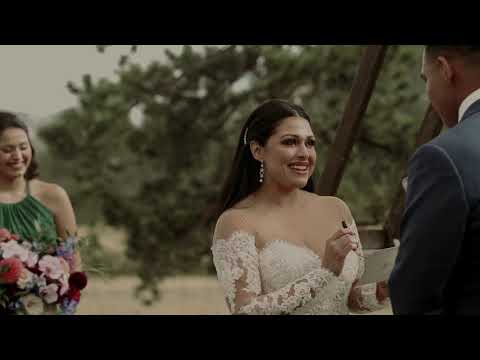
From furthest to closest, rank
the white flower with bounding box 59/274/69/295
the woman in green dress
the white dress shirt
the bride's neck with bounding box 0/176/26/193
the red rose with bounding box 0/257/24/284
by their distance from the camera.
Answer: the bride's neck with bounding box 0/176/26/193
the woman in green dress
the white flower with bounding box 59/274/69/295
the red rose with bounding box 0/257/24/284
the white dress shirt

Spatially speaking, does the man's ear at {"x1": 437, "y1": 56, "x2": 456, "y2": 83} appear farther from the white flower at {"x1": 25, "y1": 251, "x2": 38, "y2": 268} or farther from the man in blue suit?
the white flower at {"x1": 25, "y1": 251, "x2": 38, "y2": 268}

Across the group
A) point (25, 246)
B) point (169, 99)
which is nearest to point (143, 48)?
point (169, 99)

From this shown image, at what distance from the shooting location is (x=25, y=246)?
3506 mm

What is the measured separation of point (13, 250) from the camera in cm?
344

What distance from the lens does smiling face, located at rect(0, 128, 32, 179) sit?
407 cm

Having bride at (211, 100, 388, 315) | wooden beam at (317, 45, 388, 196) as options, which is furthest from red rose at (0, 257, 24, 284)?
wooden beam at (317, 45, 388, 196)

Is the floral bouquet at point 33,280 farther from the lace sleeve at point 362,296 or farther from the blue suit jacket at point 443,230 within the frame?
the blue suit jacket at point 443,230

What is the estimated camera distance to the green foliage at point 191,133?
11117 millimetres

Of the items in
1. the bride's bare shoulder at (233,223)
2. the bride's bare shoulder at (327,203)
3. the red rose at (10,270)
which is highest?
the bride's bare shoulder at (327,203)

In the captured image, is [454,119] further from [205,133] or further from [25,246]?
[205,133]

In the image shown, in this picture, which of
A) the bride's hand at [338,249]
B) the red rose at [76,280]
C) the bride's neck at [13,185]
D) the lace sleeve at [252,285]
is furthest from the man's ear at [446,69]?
the bride's neck at [13,185]

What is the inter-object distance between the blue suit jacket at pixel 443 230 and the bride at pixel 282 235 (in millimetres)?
802

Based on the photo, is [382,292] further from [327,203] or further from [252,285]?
[252,285]
